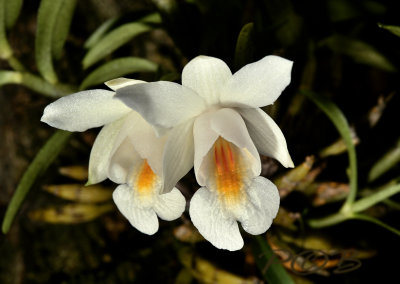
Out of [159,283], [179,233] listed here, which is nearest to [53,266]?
[159,283]

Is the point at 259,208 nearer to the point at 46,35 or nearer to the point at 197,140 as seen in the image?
the point at 197,140

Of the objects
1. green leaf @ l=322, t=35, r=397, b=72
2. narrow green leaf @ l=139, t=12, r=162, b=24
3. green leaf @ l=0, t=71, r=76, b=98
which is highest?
green leaf @ l=322, t=35, r=397, b=72

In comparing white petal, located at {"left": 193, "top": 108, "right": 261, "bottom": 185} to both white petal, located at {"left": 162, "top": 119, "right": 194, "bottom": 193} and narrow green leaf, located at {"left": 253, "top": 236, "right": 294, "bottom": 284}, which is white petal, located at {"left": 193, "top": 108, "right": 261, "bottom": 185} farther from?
narrow green leaf, located at {"left": 253, "top": 236, "right": 294, "bottom": 284}

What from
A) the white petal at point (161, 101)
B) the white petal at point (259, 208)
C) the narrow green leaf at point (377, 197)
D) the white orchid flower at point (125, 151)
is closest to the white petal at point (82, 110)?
the white orchid flower at point (125, 151)

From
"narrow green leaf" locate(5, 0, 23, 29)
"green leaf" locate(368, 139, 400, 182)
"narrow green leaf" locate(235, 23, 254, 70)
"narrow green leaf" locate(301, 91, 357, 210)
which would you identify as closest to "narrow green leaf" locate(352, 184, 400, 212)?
"narrow green leaf" locate(301, 91, 357, 210)

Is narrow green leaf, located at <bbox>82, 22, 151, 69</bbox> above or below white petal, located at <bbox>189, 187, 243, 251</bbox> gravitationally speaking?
above

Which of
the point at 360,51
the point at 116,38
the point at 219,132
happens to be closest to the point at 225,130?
the point at 219,132

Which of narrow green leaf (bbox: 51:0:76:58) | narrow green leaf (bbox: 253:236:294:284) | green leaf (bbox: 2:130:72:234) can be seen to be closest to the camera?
narrow green leaf (bbox: 253:236:294:284)
